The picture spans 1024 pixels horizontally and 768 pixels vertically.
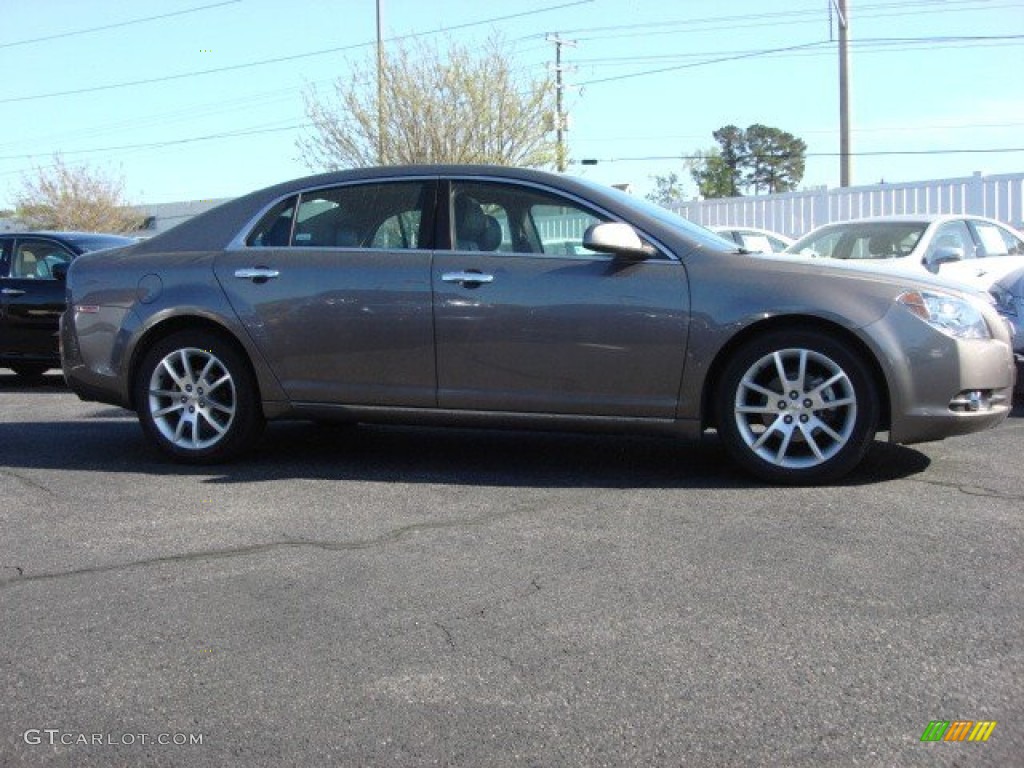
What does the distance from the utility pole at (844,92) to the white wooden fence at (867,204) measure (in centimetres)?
383

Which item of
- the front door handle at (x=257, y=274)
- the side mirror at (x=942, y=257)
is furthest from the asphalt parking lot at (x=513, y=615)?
the side mirror at (x=942, y=257)

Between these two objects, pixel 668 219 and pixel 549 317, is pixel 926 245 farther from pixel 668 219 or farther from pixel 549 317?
pixel 549 317

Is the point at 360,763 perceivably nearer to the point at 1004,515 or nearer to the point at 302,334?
the point at 1004,515

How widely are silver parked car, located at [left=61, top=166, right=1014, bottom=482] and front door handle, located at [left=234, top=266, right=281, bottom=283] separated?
0.01 metres

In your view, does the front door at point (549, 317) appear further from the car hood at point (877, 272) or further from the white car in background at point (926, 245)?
the white car in background at point (926, 245)

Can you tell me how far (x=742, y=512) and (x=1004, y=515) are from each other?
1078 millimetres

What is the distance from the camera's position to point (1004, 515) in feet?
16.0

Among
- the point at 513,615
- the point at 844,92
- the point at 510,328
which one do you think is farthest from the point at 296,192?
the point at 844,92

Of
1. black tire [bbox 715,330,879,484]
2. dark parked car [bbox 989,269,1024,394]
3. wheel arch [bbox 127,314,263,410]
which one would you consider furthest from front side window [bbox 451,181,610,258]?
dark parked car [bbox 989,269,1024,394]

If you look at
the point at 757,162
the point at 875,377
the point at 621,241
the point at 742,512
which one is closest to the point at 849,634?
the point at 742,512

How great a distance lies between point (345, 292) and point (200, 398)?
1.05 metres

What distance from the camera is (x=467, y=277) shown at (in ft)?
19.2

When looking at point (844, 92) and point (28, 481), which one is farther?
point (844, 92)

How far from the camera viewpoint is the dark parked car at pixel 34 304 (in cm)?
1052
